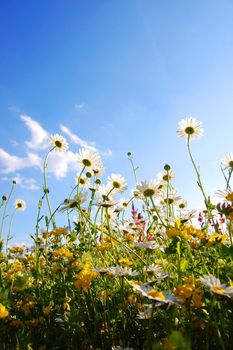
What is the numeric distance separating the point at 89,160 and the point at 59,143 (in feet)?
2.28

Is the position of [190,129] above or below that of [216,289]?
above

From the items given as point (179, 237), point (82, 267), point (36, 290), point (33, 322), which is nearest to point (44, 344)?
point (33, 322)

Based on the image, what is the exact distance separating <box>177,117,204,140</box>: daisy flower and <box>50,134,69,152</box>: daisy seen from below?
1451mm

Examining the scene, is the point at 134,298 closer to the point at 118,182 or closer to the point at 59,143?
the point at 118,182

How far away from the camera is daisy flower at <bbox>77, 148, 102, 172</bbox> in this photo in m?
4.34

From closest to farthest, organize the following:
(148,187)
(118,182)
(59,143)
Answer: (148,187), (118,182), (59,143)

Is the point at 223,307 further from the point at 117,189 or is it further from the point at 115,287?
the point at 117,189

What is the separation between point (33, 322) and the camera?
96.7 inches

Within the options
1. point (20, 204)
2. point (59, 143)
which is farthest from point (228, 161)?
point (20, 204)

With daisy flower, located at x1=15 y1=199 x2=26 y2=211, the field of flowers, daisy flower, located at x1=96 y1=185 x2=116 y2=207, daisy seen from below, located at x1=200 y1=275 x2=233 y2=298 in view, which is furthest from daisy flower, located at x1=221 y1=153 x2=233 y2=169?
daisy flower, located at x1=15 y1=199 x2=26 y2=211

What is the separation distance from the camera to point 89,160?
436 cm

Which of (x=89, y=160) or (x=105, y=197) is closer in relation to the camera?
(x=105, y=197)

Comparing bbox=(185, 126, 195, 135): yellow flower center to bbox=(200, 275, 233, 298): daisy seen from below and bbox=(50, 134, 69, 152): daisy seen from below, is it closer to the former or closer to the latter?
bbox=(50, 134, 69, 152): daisy seen from below

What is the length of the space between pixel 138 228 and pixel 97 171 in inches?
32.7
